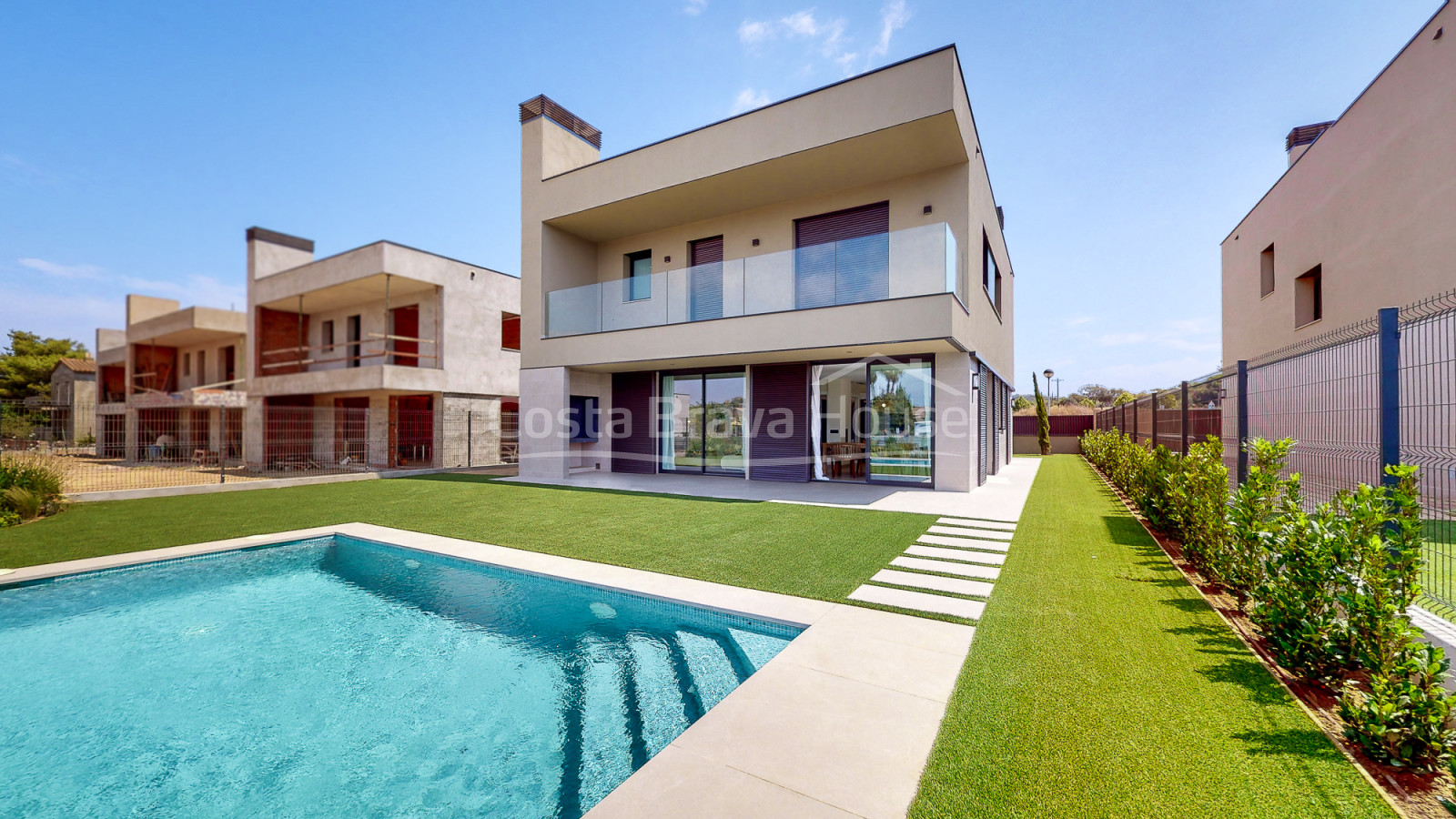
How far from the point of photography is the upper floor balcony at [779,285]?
8.91m

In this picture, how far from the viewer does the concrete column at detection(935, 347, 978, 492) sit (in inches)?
395

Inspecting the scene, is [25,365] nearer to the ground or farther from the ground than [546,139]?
nearer to the ground

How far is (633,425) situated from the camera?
557 inches

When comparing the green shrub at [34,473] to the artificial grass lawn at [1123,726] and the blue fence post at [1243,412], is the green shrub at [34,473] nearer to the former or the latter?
the artificial grass lawn at [1123,726]

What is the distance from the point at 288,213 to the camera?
18438mm

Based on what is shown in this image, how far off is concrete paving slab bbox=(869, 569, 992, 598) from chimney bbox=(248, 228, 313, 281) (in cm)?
2154

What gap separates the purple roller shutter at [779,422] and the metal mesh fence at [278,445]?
9.49m

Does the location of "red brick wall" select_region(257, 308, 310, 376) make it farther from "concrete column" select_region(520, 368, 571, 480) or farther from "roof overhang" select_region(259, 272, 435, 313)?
"concrete column" select_region(520, 368, 571, 480)

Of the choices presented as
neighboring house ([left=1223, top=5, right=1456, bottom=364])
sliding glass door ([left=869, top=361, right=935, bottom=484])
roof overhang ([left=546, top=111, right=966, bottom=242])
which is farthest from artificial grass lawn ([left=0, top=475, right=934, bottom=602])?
neighboring house ([left=1223, top=5, right=1456, bottom=364])

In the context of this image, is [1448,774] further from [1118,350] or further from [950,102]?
[1118,350]

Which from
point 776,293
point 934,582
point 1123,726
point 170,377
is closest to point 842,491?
point 776,293

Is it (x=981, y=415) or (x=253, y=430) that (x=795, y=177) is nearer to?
(x=981, y=415)

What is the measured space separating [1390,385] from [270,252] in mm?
25160

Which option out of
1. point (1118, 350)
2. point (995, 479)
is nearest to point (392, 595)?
point (995, 479)
